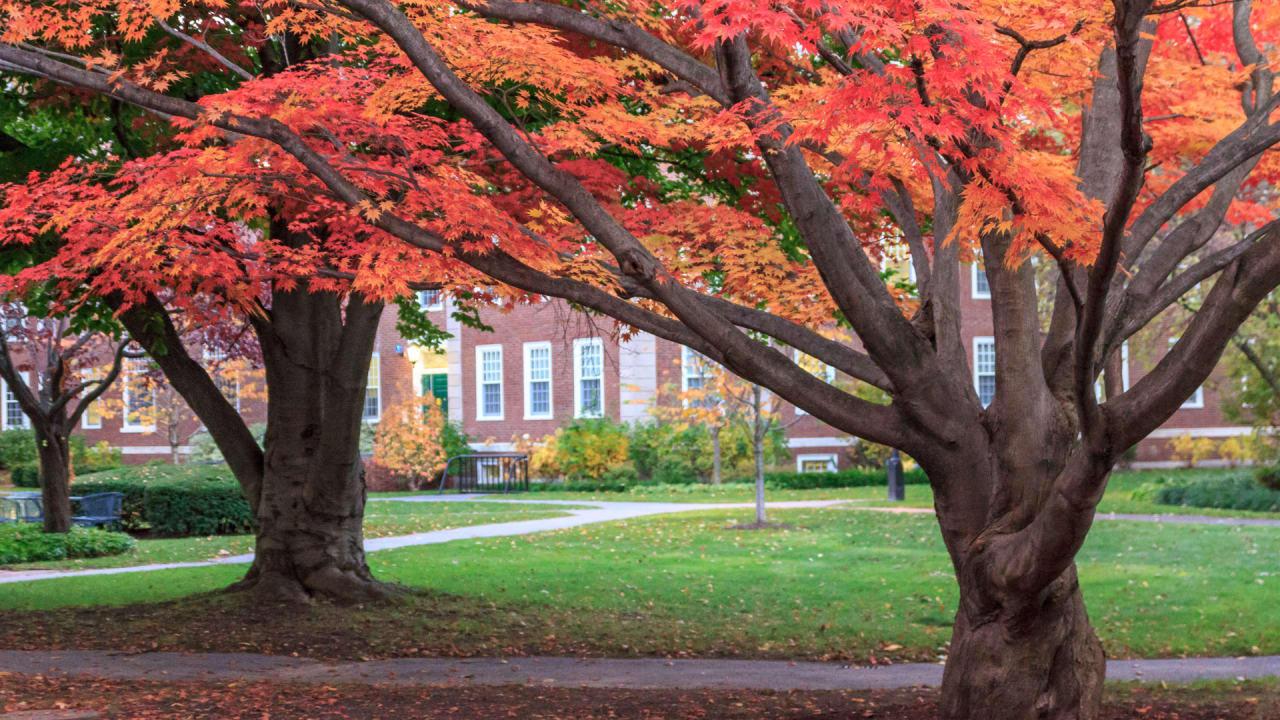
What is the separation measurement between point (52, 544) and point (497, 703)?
1177 centimetres

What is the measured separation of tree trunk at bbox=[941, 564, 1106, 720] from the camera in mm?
6711

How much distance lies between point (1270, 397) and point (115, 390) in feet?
105

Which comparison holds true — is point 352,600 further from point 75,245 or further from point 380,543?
point 380,543

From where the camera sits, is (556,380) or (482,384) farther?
(482,384)

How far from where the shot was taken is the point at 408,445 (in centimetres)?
3164

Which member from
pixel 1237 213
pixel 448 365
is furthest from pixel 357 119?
pixel 448 365

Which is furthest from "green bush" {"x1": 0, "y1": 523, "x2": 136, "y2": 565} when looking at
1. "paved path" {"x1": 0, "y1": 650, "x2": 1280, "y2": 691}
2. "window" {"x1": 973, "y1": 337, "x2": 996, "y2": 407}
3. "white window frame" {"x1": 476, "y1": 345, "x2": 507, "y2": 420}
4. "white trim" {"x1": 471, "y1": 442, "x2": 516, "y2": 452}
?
"window" {"x1": 973, "y1": 337, "x2": 996, "y2": 407}

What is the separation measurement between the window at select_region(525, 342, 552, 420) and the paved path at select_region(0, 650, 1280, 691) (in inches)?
979

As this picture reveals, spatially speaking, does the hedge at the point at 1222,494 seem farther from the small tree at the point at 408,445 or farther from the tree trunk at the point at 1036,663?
the small tree at the point at 408,445

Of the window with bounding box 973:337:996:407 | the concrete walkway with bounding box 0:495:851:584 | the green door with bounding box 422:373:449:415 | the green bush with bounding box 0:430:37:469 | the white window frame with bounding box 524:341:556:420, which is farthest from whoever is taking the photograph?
the green bush with bounding box 0:430:37:469

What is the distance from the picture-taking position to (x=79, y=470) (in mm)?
37312

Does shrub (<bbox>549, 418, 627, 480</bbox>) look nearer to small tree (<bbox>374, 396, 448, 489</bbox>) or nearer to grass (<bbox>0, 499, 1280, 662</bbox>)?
small tree (<bbox>374, 396, 448, 489</bbox>)

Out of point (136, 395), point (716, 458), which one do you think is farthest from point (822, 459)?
point (136, 395)

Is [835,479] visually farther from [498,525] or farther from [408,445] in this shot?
[498,525]
